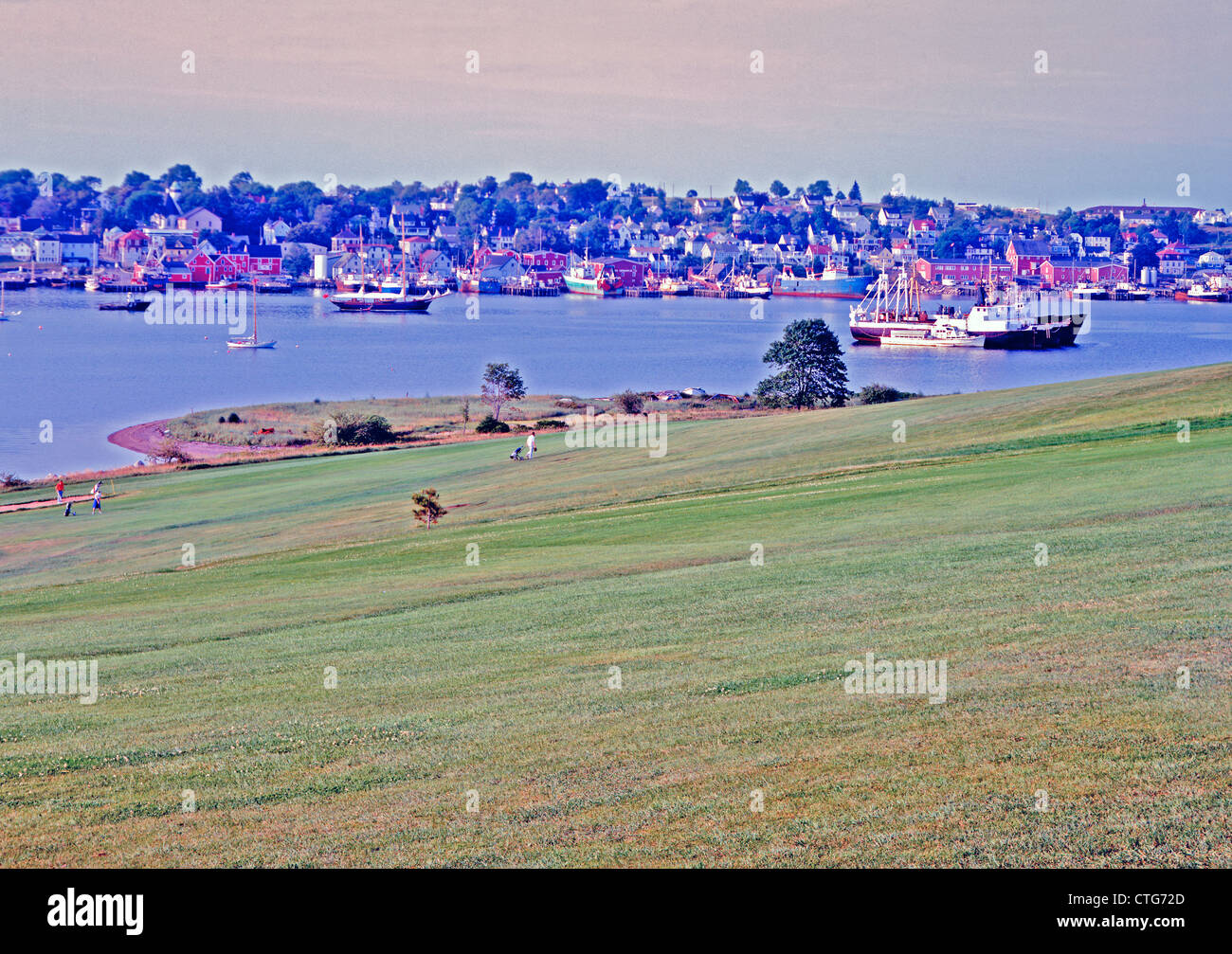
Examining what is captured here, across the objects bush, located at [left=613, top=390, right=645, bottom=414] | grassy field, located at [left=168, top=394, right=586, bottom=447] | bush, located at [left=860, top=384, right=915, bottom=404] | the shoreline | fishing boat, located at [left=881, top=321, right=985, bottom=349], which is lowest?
the shoreline

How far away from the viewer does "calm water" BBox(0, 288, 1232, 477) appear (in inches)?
3853

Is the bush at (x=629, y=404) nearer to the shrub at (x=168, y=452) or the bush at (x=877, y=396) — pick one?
the bush at (x=877, y=396)

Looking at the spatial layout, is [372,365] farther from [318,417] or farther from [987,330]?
[987,330]

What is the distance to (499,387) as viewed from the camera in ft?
285

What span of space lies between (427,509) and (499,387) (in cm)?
5448

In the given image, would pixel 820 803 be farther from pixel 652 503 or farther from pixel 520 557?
pixel 652 503

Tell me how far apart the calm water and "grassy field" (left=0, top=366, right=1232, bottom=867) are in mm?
48583

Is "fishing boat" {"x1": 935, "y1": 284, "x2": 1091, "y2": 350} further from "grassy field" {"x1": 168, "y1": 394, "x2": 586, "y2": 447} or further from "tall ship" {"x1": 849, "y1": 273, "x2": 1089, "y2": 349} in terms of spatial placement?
"grassy field" {"x1": 168, "y1": 394, "x2": 586, "y2": 447}

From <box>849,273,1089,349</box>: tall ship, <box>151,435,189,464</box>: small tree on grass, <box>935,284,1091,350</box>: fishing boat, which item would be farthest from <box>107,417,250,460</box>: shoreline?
<box>935,284,1091,350</box>: fishing boat

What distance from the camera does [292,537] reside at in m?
34.5

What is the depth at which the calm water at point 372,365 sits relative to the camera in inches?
3853

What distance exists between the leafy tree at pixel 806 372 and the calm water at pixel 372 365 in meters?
23.3

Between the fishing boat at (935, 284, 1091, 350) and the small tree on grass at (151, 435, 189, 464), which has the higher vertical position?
the fishing boat at (935, 284, 1091, 350)
